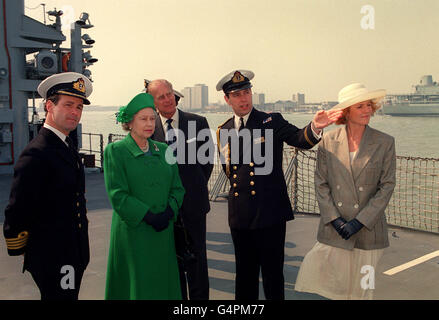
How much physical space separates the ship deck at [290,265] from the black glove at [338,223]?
129 centimetres

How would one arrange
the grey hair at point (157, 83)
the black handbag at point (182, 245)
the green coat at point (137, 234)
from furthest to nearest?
the grey hair at point (157, 83) < the black handbag at point (182, 245) < the green coat at point (137, 234)

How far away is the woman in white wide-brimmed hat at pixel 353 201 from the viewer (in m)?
3.14

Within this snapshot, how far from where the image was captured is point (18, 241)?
2641 mm

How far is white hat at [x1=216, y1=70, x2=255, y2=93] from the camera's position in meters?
3.50

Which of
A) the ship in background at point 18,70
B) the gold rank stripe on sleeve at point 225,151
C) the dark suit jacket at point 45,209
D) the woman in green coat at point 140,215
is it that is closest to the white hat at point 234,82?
the gold rank stripe on sleeve at point 225,151

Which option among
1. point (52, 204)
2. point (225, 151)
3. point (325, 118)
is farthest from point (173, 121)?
point (52, 204)

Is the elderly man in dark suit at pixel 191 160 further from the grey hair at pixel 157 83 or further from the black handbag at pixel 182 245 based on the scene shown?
the black handbag at pixel 182 245

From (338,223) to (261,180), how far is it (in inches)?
26.3

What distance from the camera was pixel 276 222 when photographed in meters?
3.43

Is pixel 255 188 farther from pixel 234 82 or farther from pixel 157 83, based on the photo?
pixel 157 83

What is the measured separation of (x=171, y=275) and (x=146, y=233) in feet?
1.16

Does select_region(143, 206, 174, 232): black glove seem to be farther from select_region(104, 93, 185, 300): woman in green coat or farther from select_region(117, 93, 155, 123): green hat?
select_region(117, 93, 155, 123): green hat

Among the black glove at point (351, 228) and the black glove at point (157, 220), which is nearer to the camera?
the black glove at point (157, 220)
